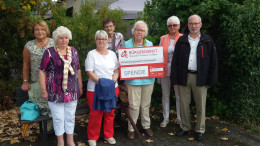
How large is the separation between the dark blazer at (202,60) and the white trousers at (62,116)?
1963 millimetres

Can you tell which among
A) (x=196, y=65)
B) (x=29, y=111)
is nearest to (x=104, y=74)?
Result: (x=29, y=111)

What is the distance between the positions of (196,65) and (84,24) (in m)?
3.64

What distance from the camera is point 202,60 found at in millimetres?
4039

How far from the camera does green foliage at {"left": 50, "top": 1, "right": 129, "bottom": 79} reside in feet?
20.8

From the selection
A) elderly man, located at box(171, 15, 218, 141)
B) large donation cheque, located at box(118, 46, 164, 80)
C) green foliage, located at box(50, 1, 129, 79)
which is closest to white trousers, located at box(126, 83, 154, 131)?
large donation cheque, located at box(118, 46, 164, 80)

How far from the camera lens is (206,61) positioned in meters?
4.05

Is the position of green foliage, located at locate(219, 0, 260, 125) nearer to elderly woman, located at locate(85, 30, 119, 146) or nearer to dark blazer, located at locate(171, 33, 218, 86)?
dark blazer, located at locate(171, 33, 218, 86)

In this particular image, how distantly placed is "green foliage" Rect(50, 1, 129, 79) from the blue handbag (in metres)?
2.58

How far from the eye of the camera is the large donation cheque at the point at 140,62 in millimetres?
4250

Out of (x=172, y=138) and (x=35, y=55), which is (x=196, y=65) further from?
(x=35, y=55)

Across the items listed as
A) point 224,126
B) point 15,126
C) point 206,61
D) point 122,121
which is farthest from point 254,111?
point 15,126

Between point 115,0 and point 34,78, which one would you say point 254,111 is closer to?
point 34,78

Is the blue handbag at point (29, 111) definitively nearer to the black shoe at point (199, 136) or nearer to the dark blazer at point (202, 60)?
the dark blazer at point (202, 60)

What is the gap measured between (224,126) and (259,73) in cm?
134
